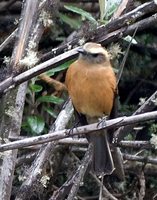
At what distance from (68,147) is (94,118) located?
47cm

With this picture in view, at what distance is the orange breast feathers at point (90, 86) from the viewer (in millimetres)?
3510

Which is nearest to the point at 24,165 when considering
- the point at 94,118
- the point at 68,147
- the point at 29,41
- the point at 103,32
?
the point at 68,147

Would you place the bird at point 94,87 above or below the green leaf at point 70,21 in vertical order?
below

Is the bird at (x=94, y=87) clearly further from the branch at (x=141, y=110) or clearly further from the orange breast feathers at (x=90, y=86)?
the branch at (x=141, y=110)

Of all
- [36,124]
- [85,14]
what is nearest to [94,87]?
[85,14]

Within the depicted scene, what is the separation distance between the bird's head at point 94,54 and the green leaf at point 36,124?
0.54 m

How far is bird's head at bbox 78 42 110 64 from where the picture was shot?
10.7 ft

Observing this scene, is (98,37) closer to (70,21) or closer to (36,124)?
(36,124)

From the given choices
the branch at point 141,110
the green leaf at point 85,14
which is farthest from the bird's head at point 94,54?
the branch at point 141,110

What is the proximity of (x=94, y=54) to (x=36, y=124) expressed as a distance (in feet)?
2.05

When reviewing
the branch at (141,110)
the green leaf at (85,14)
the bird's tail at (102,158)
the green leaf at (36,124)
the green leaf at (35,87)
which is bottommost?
the bird's tail at (102,158)

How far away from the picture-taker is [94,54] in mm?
3539

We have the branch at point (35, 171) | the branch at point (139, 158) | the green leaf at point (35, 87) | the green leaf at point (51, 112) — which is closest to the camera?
the branch at point (35, 171)

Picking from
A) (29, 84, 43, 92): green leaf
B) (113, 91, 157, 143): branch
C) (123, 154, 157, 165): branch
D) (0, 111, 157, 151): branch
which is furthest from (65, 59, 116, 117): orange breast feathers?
(0, 111, 157, 151): branch
